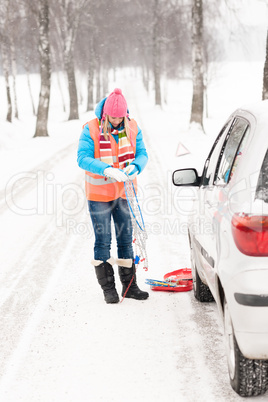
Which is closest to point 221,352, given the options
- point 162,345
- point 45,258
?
point 162,345

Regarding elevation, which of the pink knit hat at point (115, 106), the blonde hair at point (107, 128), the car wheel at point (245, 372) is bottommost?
the car wheel at point (245, 372)

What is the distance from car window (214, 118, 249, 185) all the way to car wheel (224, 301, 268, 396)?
0.92 metres

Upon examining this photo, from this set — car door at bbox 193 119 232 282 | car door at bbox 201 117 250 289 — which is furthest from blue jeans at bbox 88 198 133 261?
car door at bbox 201 117 250 289

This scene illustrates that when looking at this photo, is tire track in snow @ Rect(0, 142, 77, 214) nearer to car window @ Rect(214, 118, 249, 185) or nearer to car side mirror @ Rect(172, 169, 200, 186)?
car side mirror @ Rect(172, 169, 200, 186)

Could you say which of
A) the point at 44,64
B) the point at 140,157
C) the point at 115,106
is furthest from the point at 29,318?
the point at 44,64

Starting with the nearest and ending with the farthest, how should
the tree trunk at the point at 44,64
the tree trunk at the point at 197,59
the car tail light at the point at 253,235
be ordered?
the car tail light at the point at 253,235 < the tree trunk at the point at 197,59 < the tree trunk at the point at 44,64

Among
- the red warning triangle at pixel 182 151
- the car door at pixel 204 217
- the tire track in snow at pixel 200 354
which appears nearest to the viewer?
the tire track in snow at pixel 200 354

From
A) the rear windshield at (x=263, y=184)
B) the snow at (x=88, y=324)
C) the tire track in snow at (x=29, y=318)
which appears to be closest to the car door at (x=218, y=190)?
the rear windshield at (x=263, y=184)

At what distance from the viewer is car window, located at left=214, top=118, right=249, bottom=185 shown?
350 cm

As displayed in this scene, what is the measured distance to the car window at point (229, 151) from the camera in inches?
138

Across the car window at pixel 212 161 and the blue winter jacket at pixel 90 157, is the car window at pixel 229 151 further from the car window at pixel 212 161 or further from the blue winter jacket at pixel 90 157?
the blue winter jacket at pixel 90 157

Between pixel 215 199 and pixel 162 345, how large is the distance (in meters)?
1.24

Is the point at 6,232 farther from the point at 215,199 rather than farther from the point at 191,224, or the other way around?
the point at 215,199

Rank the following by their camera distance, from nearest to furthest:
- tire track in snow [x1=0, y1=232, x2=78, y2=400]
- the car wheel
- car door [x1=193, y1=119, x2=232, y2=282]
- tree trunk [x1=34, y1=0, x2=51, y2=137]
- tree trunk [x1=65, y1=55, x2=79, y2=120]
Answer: the car wheel, tire track in snow [x1=0, y1=232, x2=78, y2=400], car door [x1=193, y1=119, x2=232, y2=282], tree trunk [x1=34, y1=0, x2=51, y2=137], tree trunk [x1=65, y1=55, x2=79, y2=120]
